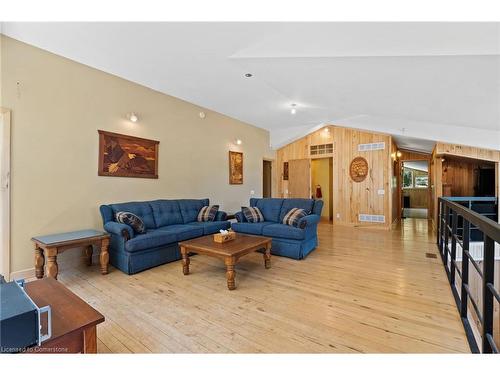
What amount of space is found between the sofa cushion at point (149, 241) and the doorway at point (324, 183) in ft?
18.2

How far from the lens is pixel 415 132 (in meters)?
5.47

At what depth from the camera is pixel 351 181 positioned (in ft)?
23.2

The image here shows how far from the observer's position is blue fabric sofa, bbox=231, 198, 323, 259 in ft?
12.4

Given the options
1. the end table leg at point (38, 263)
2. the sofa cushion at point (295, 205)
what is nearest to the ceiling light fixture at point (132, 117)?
the end table leg at point (38, 263)

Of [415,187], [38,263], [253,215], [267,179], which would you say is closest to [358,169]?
[267,179]

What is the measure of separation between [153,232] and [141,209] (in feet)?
2.03

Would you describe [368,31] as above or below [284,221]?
above

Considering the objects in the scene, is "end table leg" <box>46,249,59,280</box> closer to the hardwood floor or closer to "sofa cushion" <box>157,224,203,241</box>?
the hardwood floor

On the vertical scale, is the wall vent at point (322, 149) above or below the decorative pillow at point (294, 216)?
above

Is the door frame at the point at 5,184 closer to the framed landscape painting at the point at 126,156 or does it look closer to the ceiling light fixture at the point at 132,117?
the framed landscape painting at the point at 126,156

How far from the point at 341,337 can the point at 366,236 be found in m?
4.13

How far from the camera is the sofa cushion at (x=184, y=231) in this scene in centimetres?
377
